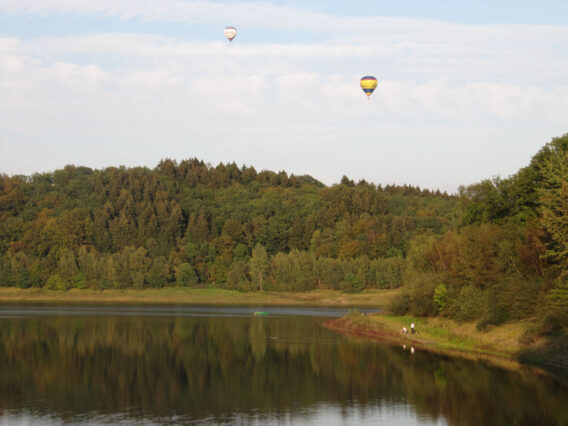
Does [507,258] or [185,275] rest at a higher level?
[507,258]

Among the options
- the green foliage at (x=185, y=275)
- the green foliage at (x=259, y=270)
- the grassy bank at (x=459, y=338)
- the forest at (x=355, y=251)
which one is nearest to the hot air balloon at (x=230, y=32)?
the forest at (x=355, y=251)

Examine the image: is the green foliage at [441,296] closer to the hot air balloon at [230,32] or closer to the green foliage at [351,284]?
the hot air balloon at [230,32]

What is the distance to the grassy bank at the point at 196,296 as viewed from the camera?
14062 centimetres

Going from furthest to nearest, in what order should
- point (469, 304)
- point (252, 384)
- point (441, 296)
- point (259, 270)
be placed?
point (259, 270) → point (441, 296) → point (469, 304) → point (252, 384)

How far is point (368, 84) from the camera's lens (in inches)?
4070

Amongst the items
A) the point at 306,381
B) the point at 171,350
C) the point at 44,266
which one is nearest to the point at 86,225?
the point at 44,266

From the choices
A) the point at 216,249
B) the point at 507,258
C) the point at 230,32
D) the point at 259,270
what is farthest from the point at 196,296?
the point at 507,258

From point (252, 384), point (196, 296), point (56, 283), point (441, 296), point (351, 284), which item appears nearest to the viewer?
point (252, 384)

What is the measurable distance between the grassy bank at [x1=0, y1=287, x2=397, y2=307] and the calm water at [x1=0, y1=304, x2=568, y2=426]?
231 ft

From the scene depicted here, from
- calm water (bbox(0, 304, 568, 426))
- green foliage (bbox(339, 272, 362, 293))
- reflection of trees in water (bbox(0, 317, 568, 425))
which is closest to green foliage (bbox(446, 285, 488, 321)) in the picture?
calm water (bbox(0, 304, 568, 426))

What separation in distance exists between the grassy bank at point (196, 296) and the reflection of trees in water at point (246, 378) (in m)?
71.2

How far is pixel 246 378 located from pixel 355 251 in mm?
119846

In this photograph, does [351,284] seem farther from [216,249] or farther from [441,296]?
[441,296]

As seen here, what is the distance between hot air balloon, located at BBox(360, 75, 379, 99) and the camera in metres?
103
